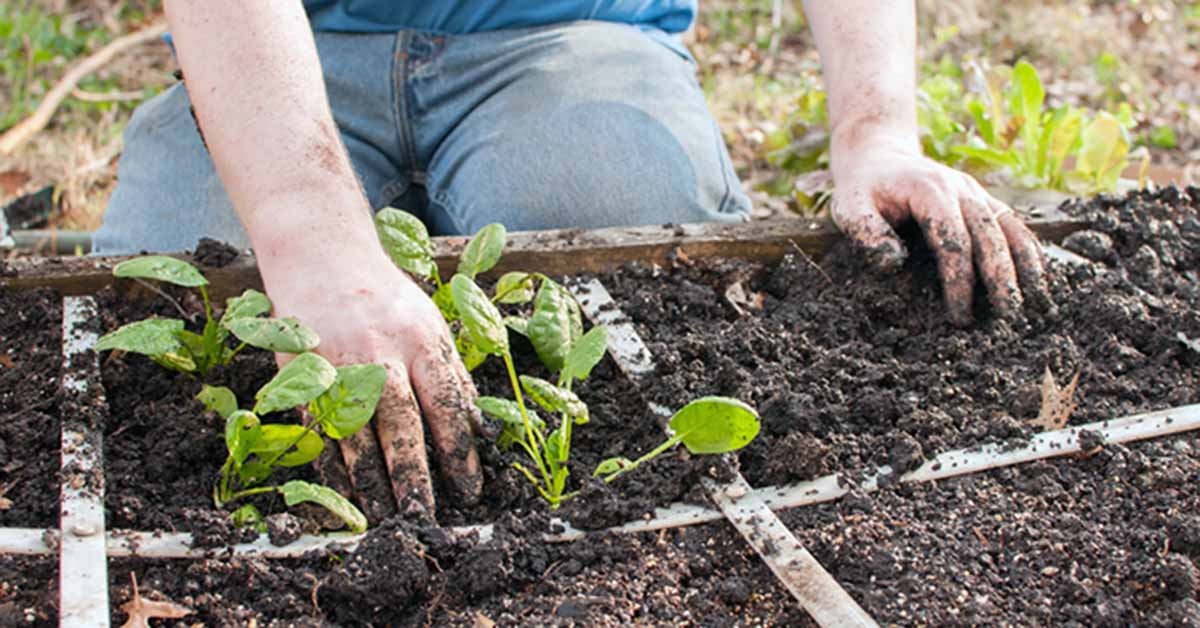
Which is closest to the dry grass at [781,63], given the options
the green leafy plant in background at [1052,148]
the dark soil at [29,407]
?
the green leafy plant in background at [1052,148]

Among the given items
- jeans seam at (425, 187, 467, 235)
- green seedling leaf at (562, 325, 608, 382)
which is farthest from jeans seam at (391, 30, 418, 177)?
green seedling leaf at (562, 325, 608, 382)

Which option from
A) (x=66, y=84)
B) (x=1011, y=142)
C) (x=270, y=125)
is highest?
(x=270, y=125)

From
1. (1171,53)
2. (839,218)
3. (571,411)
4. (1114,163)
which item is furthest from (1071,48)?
(571,411)

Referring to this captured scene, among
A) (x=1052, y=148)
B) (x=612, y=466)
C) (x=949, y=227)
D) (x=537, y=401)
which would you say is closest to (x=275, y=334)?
(x=537, y=401)

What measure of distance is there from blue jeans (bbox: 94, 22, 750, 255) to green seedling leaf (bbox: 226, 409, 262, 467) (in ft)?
2.75

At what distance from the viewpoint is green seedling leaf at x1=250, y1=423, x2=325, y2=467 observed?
56.8 inches

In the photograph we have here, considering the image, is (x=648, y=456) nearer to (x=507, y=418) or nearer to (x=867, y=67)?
(x=507, y=418)

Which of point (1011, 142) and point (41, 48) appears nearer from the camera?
point (1011, 142)

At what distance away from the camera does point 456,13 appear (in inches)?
95.6

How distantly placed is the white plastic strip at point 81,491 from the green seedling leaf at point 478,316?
472 millimetres

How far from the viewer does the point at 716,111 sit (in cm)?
381

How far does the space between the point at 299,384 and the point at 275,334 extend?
93 mm

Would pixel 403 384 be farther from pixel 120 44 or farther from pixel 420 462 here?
pixel 120 44

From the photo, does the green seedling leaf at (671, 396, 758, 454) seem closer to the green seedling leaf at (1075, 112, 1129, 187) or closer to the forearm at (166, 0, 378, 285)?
the forearm at (166, 0, 378, 285)
